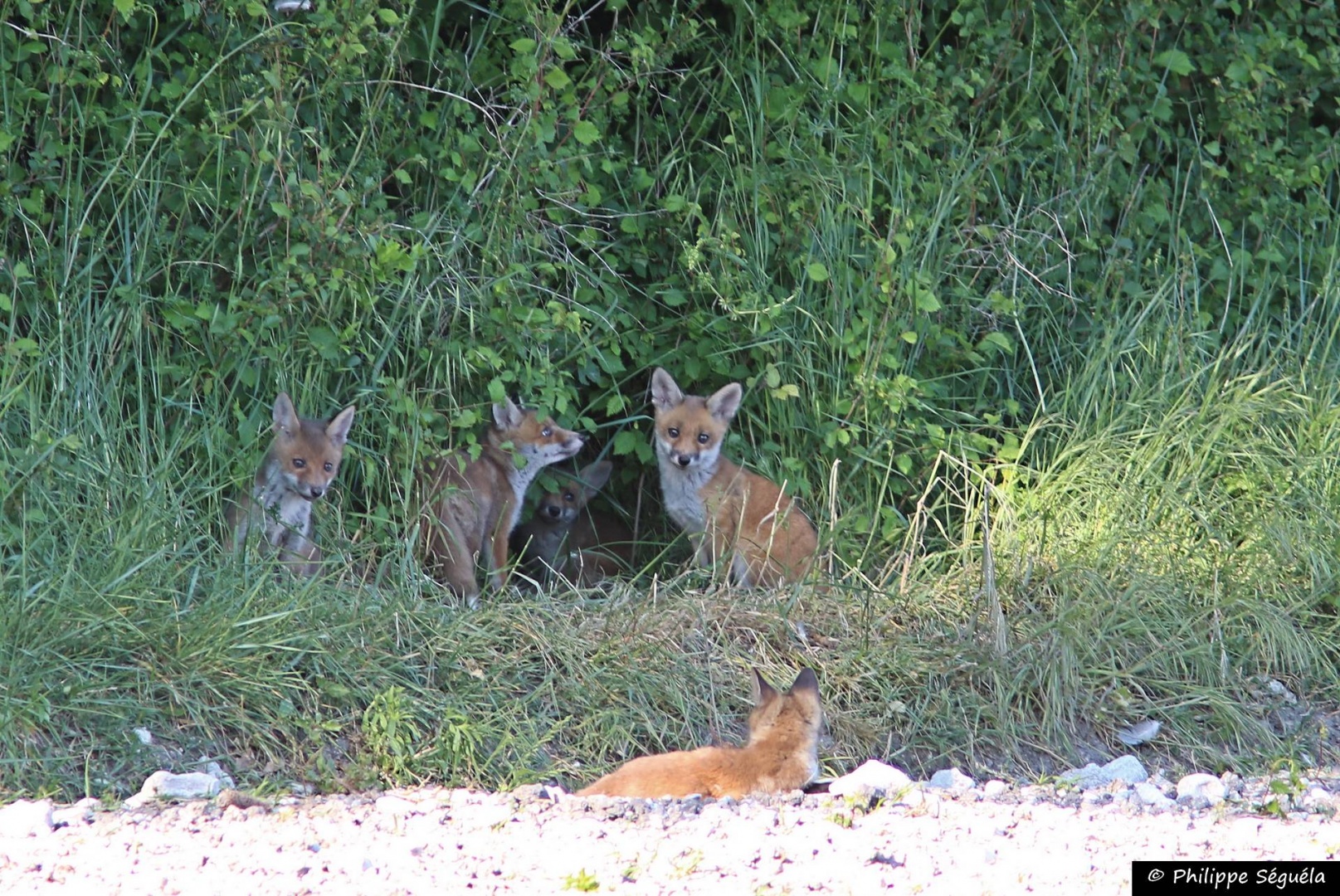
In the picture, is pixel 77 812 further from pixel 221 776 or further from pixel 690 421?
pixel 690 421

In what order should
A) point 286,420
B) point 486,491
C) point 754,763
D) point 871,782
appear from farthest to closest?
point 486,491
point 286,420
point 871,782
point 754,763

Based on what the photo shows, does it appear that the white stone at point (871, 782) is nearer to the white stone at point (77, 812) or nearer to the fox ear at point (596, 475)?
the white stone at point (77, 812)

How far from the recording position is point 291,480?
6.39 m

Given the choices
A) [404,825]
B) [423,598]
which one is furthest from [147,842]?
[423,598]

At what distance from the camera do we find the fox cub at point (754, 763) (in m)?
4.67

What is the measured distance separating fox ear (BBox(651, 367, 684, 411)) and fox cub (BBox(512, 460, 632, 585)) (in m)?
0.71

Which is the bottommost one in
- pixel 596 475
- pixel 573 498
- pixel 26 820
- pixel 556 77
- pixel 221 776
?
pixel 573 498

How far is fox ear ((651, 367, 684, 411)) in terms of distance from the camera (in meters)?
7.30

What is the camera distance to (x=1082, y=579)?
20.5ft

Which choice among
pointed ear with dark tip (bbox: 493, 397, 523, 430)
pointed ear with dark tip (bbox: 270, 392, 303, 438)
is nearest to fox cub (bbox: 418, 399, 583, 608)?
pointed ear with dark tip (bbox: 493, 397, 523, 430)

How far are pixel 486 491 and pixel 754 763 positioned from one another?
3062mm

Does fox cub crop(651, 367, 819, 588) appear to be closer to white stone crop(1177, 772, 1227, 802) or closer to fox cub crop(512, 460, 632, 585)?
fox cub crop(512, 460, 632, 585)

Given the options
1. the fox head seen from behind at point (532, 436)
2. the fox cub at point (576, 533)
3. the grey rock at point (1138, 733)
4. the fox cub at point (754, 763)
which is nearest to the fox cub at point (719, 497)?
the fox head seen from behind at point (532, 436)

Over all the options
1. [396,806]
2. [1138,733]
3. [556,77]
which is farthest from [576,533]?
[396,806]
